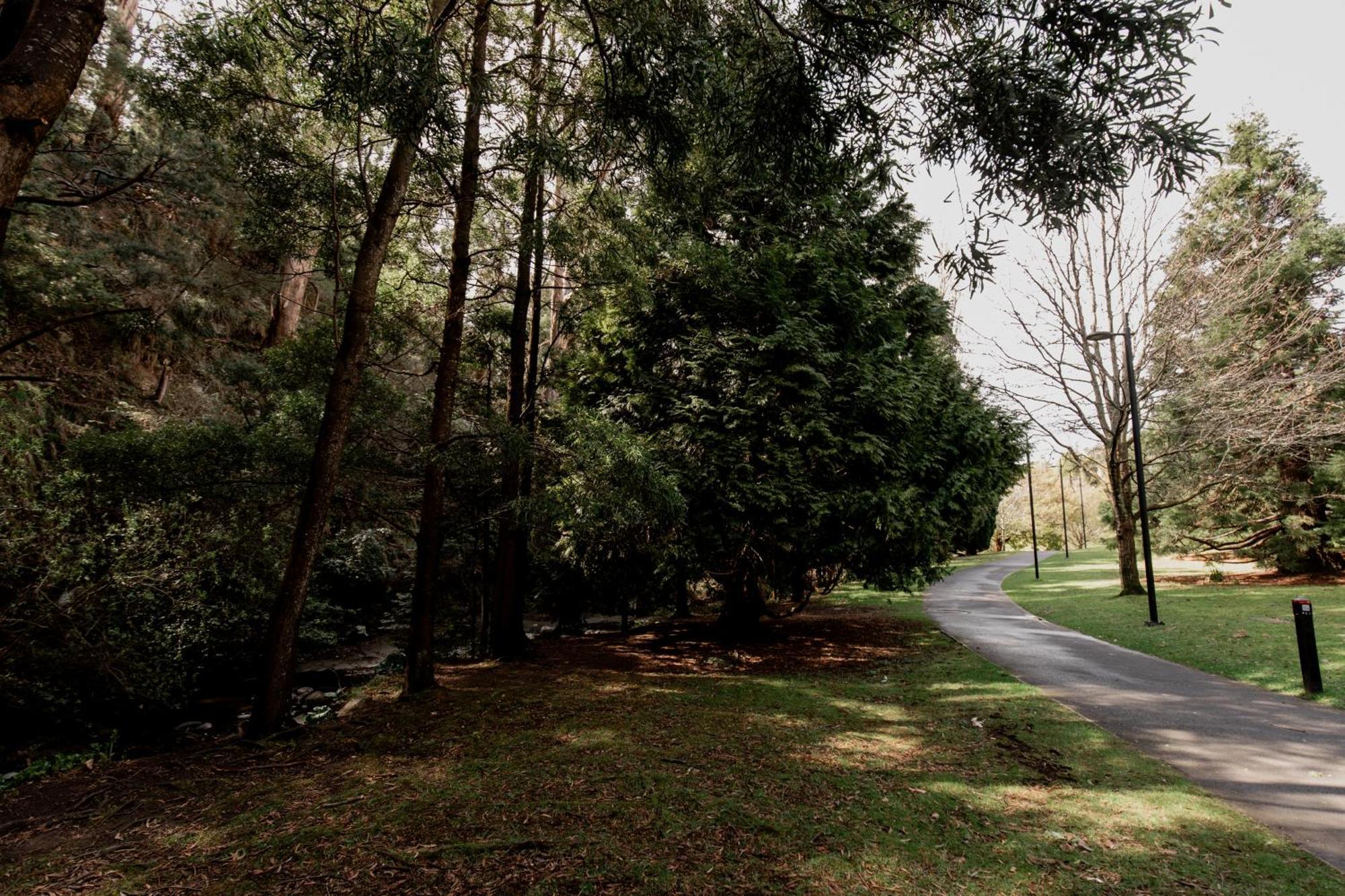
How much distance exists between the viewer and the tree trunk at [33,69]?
256 cm

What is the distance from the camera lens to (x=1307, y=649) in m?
6.66

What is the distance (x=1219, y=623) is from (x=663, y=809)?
1255cm

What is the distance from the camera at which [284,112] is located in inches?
291

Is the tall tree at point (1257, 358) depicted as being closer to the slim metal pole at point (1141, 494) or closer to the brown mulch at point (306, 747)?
the slim metal pole at point (1141, 494)

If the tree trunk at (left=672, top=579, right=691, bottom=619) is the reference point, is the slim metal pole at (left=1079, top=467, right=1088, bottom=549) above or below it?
above

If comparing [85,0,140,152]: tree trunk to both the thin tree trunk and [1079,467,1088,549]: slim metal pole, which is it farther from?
[1079,467,1088,549]: slim metal pole

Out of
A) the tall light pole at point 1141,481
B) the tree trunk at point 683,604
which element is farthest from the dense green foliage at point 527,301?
the tall light pole at point 1141,481

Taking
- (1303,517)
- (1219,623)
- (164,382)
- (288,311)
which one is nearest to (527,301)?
(164,382)

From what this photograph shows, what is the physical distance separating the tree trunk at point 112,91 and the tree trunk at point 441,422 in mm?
5668

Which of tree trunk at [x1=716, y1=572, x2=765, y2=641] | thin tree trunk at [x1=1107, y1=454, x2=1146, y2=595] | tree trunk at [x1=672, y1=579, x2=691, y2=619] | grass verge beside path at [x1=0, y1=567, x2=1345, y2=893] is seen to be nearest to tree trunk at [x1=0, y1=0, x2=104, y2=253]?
grass verge beside path at [x1=0, y1=567, x2=1345, y2=893]

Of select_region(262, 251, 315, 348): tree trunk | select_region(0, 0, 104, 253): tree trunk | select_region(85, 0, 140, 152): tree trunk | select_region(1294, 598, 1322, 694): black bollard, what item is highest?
select_region(85, 0, 140, 152): tree trunk

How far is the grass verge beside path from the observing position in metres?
3.27

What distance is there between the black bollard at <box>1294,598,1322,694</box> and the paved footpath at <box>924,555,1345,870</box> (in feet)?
1.42

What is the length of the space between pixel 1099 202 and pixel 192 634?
10.6 m
